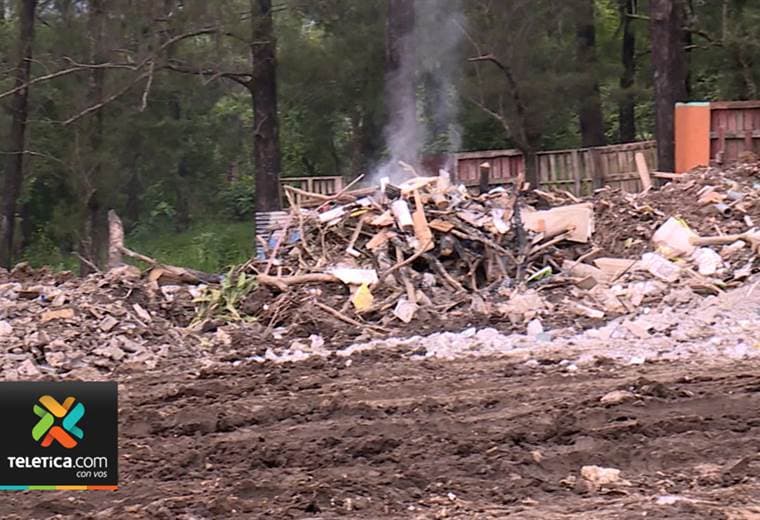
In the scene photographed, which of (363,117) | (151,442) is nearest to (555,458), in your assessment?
(151,442)

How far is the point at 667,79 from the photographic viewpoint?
18.7 m

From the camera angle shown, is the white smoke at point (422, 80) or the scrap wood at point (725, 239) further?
the white smoke at point (422, 80)

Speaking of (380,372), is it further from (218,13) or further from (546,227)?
(218,13)

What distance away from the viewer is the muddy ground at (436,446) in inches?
223

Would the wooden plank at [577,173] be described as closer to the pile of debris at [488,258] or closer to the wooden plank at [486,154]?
the wooden plank at [486,154]

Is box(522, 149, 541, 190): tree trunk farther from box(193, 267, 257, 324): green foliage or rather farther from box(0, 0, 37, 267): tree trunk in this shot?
box(0, 0, 37, 267): tree trunk

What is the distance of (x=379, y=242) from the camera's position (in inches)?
508

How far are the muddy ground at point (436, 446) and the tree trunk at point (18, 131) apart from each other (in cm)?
1093

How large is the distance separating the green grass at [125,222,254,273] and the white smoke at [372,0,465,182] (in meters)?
3.54

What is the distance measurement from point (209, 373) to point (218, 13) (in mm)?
9925

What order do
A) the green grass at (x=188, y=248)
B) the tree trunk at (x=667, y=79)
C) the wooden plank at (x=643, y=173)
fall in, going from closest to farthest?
the tree trunk at (x=667, y=79) < the wooden plank at (x=643, y=173) < the green grass at (x=188, y=248)

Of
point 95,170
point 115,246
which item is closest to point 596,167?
point 95,170

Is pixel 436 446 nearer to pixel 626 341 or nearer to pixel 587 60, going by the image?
pixel 626 341

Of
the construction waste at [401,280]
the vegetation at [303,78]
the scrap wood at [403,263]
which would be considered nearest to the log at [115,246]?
the construction waste at [401,280]
